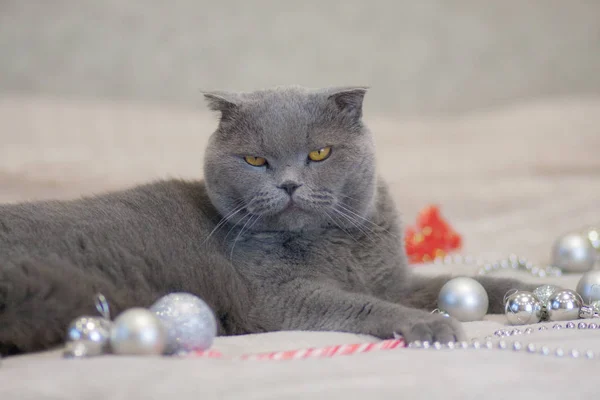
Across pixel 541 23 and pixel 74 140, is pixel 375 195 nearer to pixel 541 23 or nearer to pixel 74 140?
pixel 74 140

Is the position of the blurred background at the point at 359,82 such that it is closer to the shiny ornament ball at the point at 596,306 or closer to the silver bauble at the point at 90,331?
the shiny ornament ball at the point at 596,306

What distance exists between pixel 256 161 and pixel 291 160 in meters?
0.08

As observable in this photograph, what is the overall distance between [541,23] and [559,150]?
2.70 feet

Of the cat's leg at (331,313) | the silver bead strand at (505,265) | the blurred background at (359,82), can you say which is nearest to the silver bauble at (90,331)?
the cat's leg at (331,313)

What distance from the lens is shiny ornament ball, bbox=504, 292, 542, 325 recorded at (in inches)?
56.6

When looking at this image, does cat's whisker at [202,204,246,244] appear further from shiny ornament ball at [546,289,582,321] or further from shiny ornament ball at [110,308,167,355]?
shiny ornament ball at [546,289,582,321]

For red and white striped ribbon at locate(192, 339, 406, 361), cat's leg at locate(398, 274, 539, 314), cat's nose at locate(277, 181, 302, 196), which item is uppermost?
cat's nose at locate(277, 181, 302, 196)

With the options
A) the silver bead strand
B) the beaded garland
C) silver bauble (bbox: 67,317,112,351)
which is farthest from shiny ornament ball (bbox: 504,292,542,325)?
silver bauble (bbox: 67,317,112,351)

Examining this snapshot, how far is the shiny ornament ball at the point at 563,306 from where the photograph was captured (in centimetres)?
147

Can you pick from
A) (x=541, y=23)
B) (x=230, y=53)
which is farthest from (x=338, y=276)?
(x=541, y=23)

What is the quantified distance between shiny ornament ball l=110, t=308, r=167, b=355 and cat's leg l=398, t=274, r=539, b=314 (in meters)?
0.71

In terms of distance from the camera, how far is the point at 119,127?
2986 millimetres

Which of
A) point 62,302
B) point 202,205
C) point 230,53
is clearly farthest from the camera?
point 230,53

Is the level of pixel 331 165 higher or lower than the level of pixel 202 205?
higher
